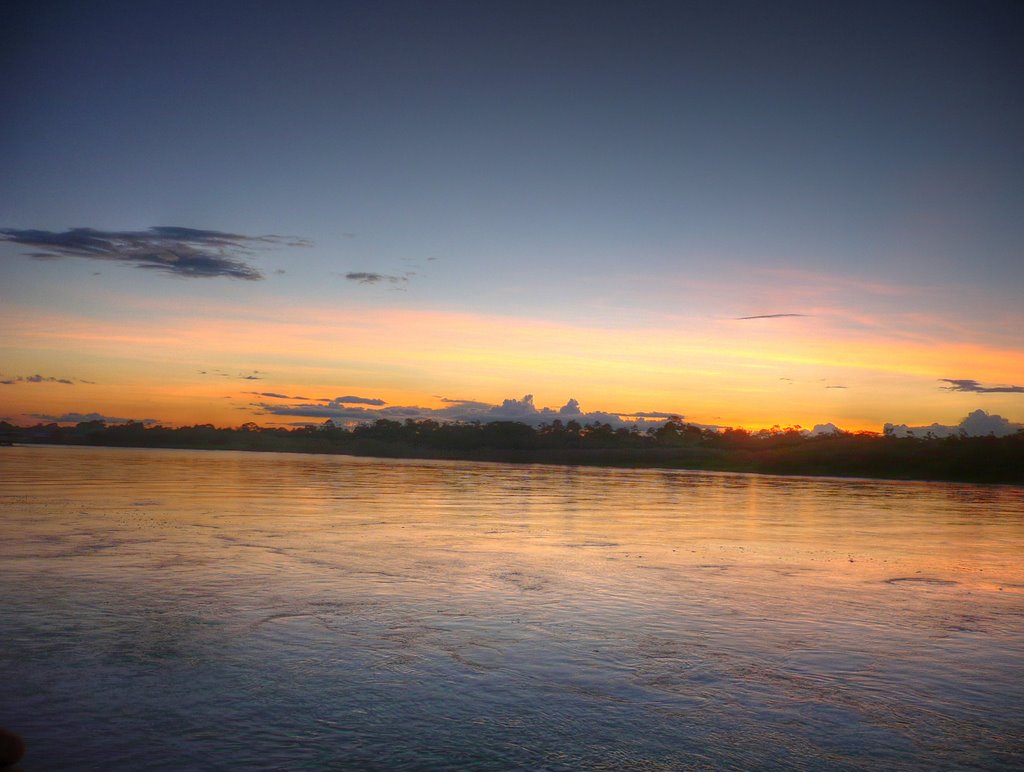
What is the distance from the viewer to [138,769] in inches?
236

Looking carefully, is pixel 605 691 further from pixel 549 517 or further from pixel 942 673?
pixel 549 517

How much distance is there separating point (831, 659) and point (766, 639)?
1009 millimetres

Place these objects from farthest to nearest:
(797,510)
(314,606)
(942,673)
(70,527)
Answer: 1. (797,510)
2. (70,527)
3. (314,606)
4. (942,673)

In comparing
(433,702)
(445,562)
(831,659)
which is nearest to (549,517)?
(445,562)

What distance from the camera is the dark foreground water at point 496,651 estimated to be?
6684 mm

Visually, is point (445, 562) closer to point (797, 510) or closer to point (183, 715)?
point (183, 715)

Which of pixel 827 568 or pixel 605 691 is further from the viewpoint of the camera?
pixel 827 568

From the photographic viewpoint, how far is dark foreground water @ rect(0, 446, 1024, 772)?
6684mm

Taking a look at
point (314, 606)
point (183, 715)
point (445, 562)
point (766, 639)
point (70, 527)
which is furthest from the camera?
point (70, 527)

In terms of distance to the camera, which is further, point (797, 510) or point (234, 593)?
point (797, 510)

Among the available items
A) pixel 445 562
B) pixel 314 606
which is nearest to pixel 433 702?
pixel 314 606

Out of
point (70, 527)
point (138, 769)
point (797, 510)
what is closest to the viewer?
point (138, 769)

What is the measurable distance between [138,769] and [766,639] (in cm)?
748

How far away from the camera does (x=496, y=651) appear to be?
9.42 meters
